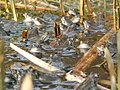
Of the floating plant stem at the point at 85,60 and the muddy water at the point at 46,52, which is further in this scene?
the floating plant stem at the point at 85,60

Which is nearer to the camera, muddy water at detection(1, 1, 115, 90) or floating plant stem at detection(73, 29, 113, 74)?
muddy water at detection(1, 1, 115, 90)

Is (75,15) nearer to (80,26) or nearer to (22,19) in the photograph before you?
(80,26)

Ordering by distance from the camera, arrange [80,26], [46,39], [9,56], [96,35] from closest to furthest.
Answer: [9,56] < [46,39] < [96,35] < [80,26]

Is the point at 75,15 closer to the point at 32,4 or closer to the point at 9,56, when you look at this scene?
the point at 32,4

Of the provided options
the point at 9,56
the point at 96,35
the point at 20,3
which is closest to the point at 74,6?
the point at 20,3

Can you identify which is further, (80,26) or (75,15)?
(75,15)

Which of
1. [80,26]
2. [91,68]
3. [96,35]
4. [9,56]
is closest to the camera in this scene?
[91,68]

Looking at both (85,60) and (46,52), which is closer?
(85,60)

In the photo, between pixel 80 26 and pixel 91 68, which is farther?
pixel 80 26

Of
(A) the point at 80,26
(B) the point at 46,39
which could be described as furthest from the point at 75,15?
(B) the point at 46,39
